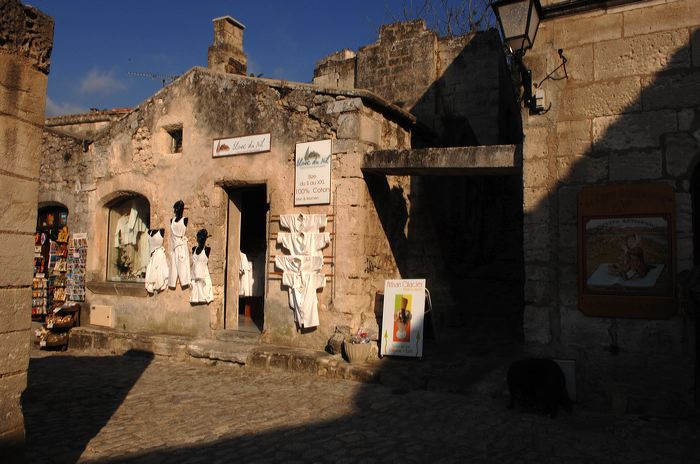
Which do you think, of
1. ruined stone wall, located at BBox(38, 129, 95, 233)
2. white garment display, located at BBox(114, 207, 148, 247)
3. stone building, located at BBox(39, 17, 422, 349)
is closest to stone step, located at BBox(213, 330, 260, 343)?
stone building, located at BBox(39, 17, 422, 349)

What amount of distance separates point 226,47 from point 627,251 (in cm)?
837

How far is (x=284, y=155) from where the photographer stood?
7.85 metres

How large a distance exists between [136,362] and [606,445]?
630cm

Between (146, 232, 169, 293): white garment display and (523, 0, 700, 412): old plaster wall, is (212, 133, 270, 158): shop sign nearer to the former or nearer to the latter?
(146, 232, 169, 293): white garment display

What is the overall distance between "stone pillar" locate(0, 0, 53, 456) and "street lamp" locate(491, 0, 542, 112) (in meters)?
3.85

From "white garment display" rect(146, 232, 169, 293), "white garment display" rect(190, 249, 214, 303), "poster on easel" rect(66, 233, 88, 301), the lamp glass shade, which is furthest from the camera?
"poster on easel" rect(66, 233, 88, 301)

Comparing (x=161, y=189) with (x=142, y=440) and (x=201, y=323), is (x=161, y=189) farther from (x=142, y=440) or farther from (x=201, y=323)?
(x=142, y=440)

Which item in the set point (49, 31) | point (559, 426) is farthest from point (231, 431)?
point (49, 31)

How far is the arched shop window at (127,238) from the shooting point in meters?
9.89

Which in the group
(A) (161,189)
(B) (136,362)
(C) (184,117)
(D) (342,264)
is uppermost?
(C) (184,117)

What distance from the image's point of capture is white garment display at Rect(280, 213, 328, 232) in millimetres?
7406

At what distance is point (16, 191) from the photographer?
320cm

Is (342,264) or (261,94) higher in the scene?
(261,94)

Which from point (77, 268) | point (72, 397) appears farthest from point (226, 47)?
point (72, 397)
